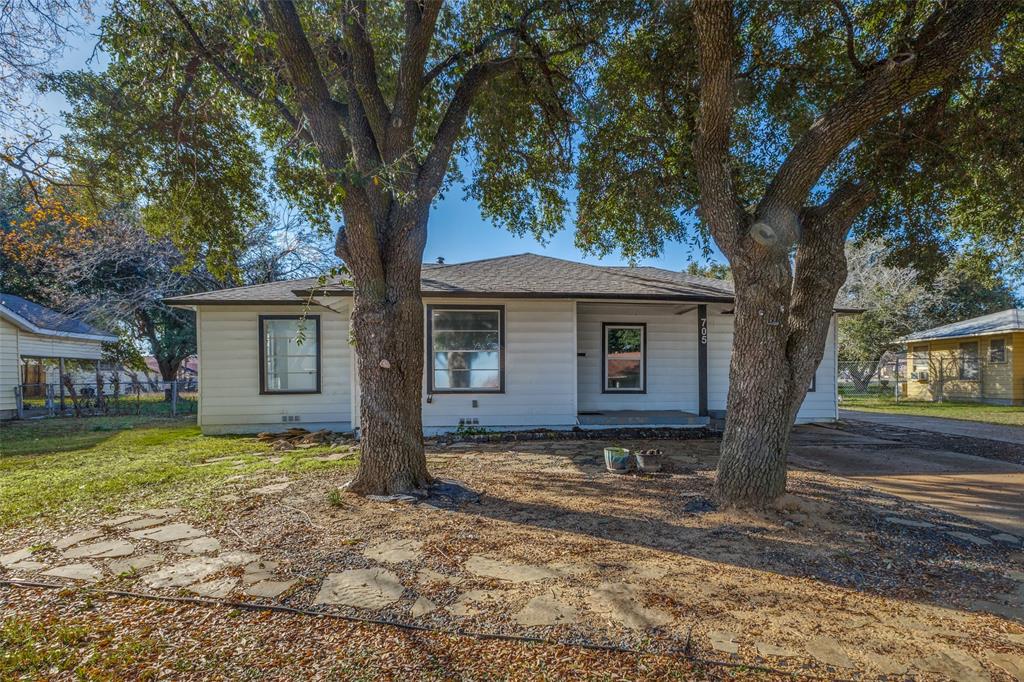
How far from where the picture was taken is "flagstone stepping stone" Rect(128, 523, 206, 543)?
146 inches

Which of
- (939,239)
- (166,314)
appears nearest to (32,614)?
(939,239)

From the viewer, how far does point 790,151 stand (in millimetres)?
5250

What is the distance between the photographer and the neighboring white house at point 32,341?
41.8ft

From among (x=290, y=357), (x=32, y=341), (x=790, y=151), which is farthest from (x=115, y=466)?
(x=32, y=341)

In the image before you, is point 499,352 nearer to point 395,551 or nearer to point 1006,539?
point 395,551

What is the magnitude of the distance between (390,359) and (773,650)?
3737 millimetres

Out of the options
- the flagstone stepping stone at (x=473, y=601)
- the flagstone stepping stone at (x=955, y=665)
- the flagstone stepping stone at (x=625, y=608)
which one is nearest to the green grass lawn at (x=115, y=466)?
the flagstone stepping stone at (x=473, y=601)

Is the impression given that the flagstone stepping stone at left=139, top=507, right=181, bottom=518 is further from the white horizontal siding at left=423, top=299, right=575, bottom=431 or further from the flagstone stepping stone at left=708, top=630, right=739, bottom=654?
the white horizontal siding at left=423, top=299, right=575, bottom=431

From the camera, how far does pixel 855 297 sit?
68.0ft

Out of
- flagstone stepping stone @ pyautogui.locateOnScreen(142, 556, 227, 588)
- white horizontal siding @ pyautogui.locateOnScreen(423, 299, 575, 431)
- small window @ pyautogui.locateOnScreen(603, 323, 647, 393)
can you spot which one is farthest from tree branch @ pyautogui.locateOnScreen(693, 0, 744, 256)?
small window @ pyautogui.locateOnScreen(603, 323, 647, 393)

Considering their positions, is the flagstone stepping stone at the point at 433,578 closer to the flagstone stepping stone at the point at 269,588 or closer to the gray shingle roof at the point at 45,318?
the flagstone stepping stone at the point at 269,588

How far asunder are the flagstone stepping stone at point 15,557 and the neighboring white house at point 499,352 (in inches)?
197

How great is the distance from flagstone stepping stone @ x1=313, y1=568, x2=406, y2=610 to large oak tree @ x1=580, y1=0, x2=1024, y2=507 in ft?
10.5

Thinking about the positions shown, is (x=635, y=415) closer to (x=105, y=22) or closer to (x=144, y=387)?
(x=105, y=22)
